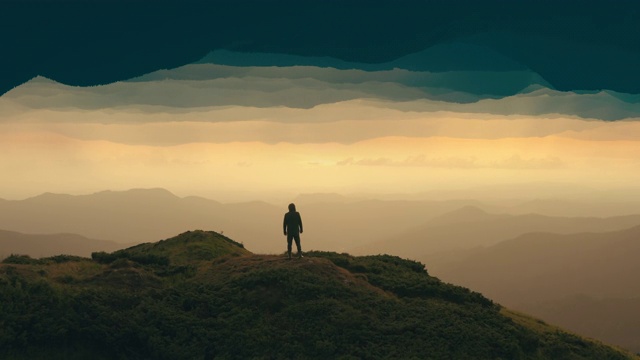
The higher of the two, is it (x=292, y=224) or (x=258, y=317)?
(x=292, y=224)

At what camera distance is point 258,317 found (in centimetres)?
3378

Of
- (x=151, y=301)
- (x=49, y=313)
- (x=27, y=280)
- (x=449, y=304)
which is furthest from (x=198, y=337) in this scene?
(x=449, y=304)

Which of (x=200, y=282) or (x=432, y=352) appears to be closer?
(x=432, y=352)

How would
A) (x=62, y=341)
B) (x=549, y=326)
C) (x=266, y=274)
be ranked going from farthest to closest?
1. (x=549, y=326)
2. (x=266, y=274)
3. (x=62, y=341)

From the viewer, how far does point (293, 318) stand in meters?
33.5

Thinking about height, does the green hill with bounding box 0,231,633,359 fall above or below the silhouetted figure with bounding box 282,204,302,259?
below

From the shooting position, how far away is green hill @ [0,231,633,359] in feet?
102

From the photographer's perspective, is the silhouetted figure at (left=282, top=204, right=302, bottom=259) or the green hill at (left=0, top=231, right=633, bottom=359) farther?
the silhouetted figure at (left=282, top=204, right=302, bottom=259)

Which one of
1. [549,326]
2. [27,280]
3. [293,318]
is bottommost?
[549,326]

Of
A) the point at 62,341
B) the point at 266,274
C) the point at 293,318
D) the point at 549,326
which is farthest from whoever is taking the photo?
the point at 549,326

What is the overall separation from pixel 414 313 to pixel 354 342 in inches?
170

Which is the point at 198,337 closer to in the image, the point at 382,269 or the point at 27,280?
the point at 27,280

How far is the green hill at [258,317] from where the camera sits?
3111cm

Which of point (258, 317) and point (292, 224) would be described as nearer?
point (258, 317)
